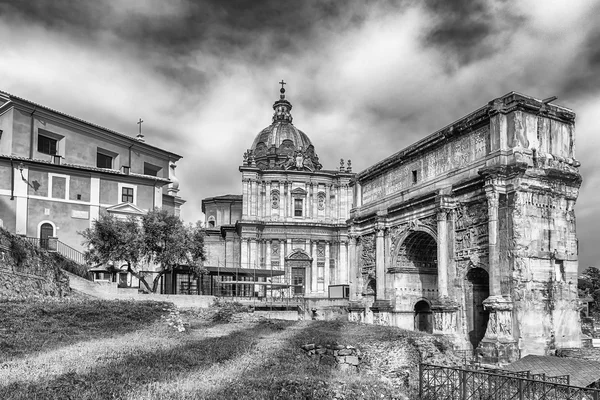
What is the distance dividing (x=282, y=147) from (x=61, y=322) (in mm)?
46001

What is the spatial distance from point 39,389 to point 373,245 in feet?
96.0

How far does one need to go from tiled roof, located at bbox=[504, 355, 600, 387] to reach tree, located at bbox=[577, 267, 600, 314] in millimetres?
48826

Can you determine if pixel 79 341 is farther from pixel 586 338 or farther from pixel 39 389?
pixel 586 338

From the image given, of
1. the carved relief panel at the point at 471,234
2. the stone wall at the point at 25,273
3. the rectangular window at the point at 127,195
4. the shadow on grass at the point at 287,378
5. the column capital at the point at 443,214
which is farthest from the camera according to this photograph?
the rectangular window at the point at 127,195

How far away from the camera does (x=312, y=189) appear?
61.4 meters

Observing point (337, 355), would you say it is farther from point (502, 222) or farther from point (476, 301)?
point (476, 301)

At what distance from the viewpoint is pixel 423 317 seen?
123 ft

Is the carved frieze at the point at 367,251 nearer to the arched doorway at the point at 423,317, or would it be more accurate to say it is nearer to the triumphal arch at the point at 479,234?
the triumphal arch at the point at 479,234

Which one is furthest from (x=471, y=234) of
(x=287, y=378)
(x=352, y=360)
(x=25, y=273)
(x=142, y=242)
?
(x=25, y=273)

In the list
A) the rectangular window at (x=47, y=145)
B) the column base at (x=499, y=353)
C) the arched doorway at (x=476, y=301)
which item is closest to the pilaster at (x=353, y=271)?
the arched doorway at (x=476, y=301)

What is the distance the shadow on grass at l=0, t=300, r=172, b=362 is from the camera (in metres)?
18.3

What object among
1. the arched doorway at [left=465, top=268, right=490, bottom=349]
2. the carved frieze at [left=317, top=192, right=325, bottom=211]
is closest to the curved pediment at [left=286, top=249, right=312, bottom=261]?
the carved frieze at [left=317, top=192, right=325, bottom=211]

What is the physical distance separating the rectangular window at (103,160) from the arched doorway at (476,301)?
1199 inches

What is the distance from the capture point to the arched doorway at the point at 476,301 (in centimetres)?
2925
